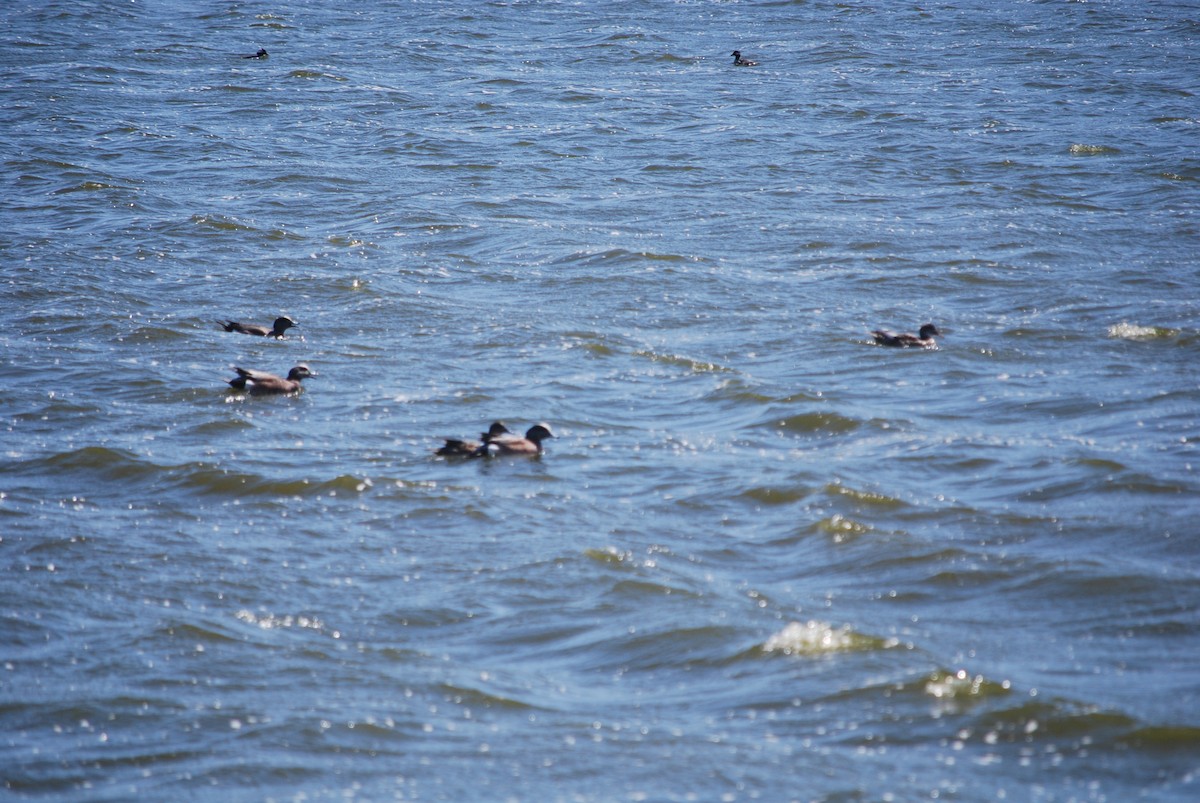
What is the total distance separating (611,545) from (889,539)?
160 centimetres

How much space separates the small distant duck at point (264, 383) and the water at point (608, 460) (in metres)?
0.10

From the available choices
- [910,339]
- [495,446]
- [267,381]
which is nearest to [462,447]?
[495,446]

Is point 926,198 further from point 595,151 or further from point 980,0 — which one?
point 980,0

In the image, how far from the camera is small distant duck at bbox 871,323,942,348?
11523 millimetres

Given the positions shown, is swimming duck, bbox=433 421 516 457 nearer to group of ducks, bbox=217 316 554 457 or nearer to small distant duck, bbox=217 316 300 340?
group of ducks, bbox=217 316 554 457

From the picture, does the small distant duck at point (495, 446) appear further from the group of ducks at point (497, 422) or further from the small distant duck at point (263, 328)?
the small distant duck at point (263, 328)

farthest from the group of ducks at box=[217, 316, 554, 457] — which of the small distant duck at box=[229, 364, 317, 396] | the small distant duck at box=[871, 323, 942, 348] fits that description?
the small distant duck at box=[871, 323, 942, 348]

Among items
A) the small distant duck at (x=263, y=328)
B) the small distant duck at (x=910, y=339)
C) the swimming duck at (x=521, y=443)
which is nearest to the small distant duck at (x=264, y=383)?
the small distant duck at (x=263, y=328)

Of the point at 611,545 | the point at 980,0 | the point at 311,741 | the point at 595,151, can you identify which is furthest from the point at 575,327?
the point at 980,0

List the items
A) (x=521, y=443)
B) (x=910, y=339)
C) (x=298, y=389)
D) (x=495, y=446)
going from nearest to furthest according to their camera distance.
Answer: (x=495, y=446)
(x=521, y=443)
(x=298, y=389)
(x=910, y=339)

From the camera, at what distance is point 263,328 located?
39.9ft

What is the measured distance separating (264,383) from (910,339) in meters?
5.26

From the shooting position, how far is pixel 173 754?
5.88 metres

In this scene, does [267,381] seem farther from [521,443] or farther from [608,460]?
[608,460]
